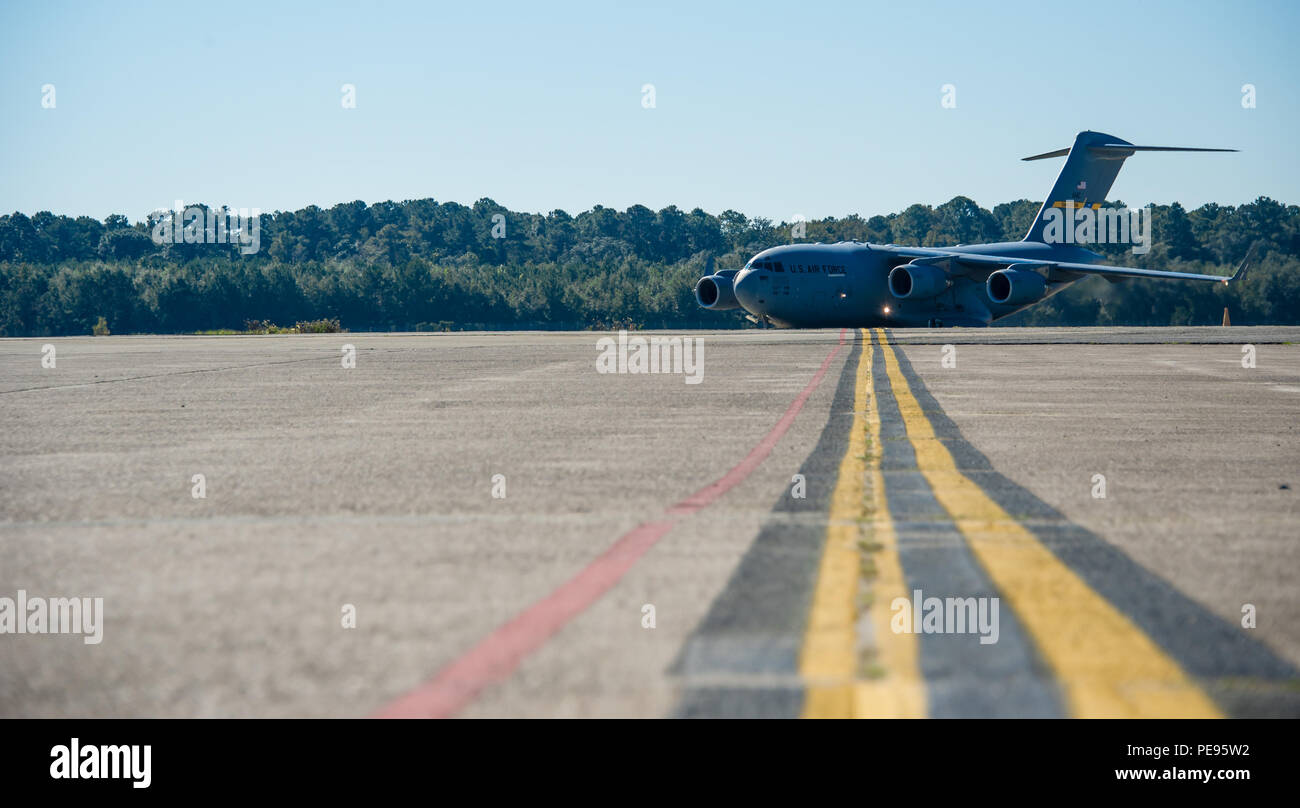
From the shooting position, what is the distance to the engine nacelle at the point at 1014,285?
45938mm

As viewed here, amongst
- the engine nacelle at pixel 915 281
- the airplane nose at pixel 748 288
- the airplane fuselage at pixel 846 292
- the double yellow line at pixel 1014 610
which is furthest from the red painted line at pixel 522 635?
the engine nacelle at pixel 915 281

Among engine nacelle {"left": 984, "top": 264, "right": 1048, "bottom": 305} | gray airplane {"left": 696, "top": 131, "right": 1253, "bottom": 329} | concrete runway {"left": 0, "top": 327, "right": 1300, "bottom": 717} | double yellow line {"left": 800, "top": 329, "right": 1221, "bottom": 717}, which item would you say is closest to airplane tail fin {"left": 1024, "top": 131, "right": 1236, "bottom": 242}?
gray airplane {"left": 696, "top": 131, "right": 1253, "bottom": 329}

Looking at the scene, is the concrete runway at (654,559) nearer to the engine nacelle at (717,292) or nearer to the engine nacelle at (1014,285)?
the engine nacelle at (1014,285)

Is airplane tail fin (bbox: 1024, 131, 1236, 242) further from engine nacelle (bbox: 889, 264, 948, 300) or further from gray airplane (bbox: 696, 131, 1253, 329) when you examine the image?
engine nacelle (bbox: 889, 264, 948, 300)

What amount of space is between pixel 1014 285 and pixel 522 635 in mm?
43277

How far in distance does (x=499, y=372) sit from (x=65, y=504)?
50.9 ft

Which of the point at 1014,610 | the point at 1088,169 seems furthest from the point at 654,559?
the point at 1088,169

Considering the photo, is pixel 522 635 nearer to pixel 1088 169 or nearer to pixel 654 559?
pixel 654 559

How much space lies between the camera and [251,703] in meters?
4.14

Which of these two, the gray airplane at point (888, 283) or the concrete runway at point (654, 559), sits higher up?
the gray airplane at point (888, 283)

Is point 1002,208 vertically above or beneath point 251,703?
above

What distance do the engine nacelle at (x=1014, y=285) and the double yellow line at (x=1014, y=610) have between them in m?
39.3

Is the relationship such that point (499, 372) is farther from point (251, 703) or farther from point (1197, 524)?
point (251, 703)
